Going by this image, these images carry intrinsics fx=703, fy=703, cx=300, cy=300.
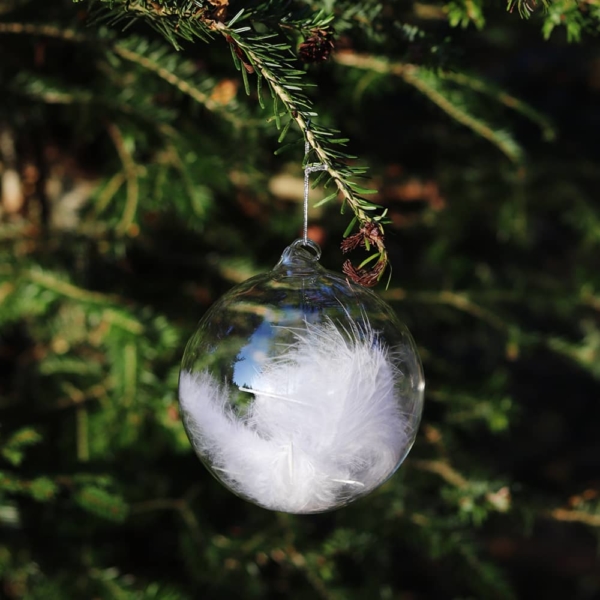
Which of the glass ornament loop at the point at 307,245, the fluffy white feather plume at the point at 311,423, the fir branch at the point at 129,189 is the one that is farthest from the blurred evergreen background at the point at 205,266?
the fluffy white feather plume at the point at 311,423

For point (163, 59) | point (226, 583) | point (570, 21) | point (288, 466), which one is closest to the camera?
point (288, 466)

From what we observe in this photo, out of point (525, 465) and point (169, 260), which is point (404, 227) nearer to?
point (169, 260)

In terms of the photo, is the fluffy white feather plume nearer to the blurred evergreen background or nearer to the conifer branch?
the blurred evergreen background

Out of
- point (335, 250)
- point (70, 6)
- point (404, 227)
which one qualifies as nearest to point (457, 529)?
point (335, 250)

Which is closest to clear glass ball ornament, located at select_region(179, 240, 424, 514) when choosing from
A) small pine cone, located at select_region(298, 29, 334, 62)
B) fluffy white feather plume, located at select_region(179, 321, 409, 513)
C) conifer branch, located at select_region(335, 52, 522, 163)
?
fluffy white feather plume, located at select_region(179, 321, 409, 513)

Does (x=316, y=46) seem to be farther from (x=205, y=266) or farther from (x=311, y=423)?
(x=205, y=266)
